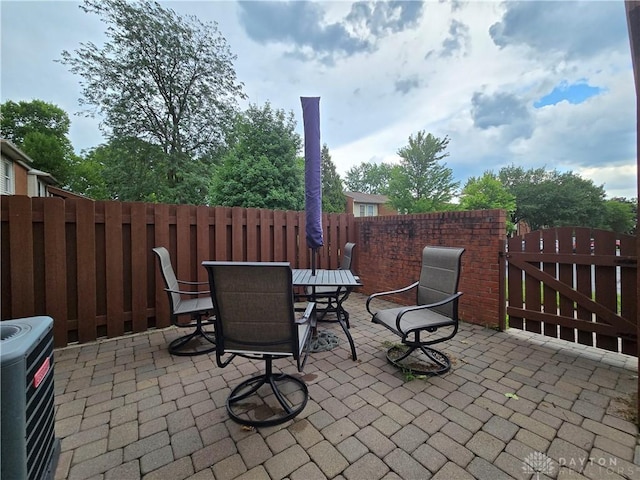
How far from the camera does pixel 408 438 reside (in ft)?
5.46

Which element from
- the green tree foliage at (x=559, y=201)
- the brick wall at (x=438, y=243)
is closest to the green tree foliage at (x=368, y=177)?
the green tree foliage at (x=559, y=201)

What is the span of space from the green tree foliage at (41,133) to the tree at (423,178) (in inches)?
1055

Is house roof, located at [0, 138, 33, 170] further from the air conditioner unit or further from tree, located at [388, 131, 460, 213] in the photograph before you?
tree, located at [388, 131, 460, 213]

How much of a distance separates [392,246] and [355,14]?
4888mm

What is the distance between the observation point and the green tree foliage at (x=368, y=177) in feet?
139

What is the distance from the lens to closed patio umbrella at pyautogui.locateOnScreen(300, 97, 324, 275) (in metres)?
3.14

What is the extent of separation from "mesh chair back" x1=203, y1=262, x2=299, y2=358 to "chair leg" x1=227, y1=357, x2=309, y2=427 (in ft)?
0.92

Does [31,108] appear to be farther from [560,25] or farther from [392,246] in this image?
[560,25]

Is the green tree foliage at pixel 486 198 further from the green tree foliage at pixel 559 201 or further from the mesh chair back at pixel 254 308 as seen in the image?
the mesh chair back at pixel 254 308

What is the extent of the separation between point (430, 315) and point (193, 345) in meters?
2.80

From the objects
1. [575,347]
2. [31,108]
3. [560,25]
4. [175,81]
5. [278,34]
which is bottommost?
[575,347]

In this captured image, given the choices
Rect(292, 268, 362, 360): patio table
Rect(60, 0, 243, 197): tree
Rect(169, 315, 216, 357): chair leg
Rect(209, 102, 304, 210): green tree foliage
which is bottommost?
Rect(169, 315, 216, 357): chair leg

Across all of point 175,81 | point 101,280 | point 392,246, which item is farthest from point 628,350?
point 175,81

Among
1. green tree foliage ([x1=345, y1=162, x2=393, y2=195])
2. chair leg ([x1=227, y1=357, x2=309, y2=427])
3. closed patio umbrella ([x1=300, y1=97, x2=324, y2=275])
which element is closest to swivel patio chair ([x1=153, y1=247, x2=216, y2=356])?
chair leg ([x1=227, y1=357, x2=309, y2=427])
